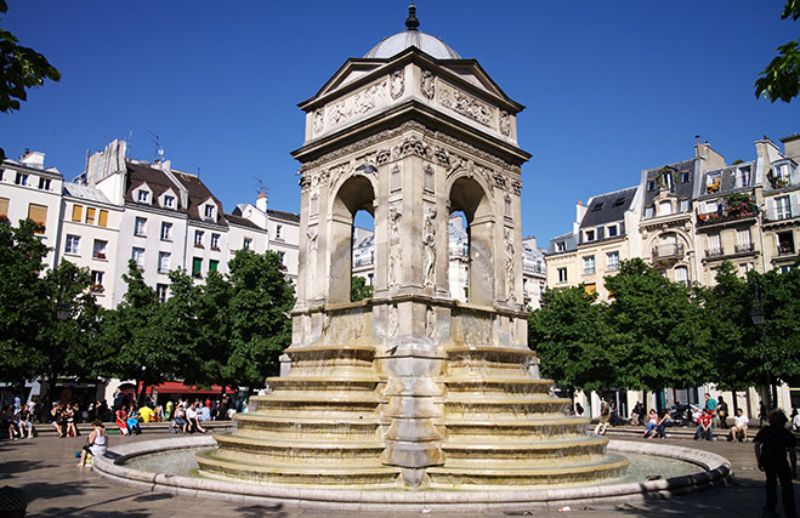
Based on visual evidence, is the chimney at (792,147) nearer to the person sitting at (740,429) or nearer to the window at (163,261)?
the person sitting at (740,429)

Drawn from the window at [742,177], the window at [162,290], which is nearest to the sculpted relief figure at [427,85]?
the window at [162,290]

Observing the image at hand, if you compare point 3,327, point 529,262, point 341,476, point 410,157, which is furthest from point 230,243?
point 341,476

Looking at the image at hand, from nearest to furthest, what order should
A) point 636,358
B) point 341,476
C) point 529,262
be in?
point 341,476
point 636,358
point 529,262

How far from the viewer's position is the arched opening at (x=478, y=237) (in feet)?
64.8

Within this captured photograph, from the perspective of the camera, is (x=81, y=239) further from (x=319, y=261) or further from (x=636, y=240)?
(x=636, y=240)

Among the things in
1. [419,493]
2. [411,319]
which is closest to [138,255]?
[411,319]

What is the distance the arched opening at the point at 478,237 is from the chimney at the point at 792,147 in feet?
157

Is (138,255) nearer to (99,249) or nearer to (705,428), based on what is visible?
(99,249)

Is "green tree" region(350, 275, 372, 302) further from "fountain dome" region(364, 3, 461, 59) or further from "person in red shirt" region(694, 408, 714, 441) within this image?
"fountain dome" region(364, 3, 461, 59)

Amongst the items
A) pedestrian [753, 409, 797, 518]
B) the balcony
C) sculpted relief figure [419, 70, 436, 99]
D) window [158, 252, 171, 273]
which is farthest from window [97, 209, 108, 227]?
pedestrian [753, 409, 797, 518]

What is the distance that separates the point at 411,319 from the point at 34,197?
137 feet

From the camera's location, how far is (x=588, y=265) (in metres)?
63.3

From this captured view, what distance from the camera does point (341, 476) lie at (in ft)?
42.7

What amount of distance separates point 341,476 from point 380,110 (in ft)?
32.9
